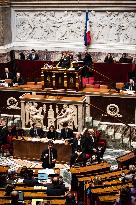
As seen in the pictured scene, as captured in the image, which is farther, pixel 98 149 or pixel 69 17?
pixel 69 17

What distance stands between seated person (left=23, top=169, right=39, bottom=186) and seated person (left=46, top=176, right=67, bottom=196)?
47 cm

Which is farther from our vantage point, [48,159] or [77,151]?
[77,151]

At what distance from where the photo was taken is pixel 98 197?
11.8m

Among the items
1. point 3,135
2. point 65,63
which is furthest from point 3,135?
point 65,63

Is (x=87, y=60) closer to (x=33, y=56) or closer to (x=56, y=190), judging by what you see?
(x=33, y=56)

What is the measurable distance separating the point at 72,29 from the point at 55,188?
1212cm

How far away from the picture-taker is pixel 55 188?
12.7 m

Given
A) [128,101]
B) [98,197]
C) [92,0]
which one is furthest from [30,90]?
[98,197]

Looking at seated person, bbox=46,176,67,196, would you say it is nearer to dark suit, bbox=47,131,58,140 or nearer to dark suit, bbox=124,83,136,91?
dark suit, bbox=47,131,58,140

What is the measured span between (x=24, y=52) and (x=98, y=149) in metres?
9.10

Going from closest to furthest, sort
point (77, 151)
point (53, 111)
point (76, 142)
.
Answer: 1. point (77, 151)
2. point (76, 142)
3. point (53, 111)

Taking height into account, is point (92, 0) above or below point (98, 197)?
above

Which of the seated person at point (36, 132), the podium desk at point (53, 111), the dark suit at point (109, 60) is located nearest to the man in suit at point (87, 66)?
the dark suit at point (109, 60)

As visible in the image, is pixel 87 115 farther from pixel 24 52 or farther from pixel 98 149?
pixel 24 52
